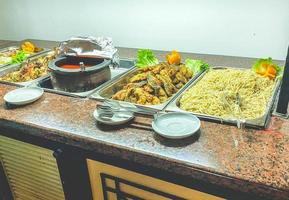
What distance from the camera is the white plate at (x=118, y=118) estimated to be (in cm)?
119

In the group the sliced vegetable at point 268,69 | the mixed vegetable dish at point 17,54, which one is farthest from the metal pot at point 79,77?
the sliced vegetable at point 268,69

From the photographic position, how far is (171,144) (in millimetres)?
1065

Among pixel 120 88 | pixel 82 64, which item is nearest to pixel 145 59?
pixel 120 88

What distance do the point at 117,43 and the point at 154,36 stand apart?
0.34m

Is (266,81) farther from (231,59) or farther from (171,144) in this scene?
(171,144)

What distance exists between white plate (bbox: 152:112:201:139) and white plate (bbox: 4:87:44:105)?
66 cm

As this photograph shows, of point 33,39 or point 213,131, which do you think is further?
point 33,39

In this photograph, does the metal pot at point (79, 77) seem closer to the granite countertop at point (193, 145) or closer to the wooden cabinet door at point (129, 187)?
the granite countertop at point (193, 145)

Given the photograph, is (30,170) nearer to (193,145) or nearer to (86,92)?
(86,92)

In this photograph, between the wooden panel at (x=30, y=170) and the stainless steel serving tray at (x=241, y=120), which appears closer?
the stainless steel serving tray at (x=241, y=120)

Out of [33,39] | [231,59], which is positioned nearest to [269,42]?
[231,59]

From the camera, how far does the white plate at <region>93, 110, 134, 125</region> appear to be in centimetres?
119

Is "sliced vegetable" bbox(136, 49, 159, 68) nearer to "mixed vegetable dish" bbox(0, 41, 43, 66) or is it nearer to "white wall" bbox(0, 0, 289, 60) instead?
"white wall" bbox(0, 0, 289, 60)

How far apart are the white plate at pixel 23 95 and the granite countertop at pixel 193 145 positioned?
0.04 meters
